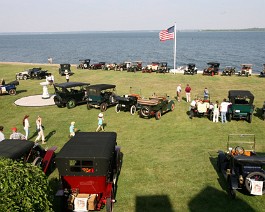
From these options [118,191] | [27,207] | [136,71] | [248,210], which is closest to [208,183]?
[248,210]

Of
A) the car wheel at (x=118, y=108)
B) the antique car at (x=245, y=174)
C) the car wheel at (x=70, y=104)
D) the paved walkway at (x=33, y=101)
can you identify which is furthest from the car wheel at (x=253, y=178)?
the paved walkway at (x=33, y=101)

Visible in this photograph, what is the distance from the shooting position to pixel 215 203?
965 centimetres

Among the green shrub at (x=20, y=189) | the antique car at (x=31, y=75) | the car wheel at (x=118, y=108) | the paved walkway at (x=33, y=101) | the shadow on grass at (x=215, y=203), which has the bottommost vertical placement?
the shadow on grass at (x=215, y=203)

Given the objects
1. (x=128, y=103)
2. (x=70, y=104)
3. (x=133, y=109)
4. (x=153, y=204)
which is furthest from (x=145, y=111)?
(x=153, y=204)

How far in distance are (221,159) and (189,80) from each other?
71.0ft

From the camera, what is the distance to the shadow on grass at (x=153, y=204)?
30.9ft

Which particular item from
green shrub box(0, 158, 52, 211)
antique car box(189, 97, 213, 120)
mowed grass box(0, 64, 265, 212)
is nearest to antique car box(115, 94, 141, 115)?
mowed grass box(0, 64, 265, 212)

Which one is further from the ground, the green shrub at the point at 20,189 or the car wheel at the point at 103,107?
the green shrub at the point at 20,189

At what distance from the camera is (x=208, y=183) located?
1093 centimetres

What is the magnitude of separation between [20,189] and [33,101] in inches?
786

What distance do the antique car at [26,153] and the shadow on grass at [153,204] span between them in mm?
3978

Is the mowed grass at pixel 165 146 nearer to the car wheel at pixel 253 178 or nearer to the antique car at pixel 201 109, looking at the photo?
the antique car at pixel 201 109

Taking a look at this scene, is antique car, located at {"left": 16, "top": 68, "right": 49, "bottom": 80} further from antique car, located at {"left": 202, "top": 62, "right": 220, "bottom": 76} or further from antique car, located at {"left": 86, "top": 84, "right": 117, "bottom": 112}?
antique car, located at {"left": 202, "top": 62, "right": 220, "bottom": 76}

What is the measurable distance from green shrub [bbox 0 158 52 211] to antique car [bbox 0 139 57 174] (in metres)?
3.55
